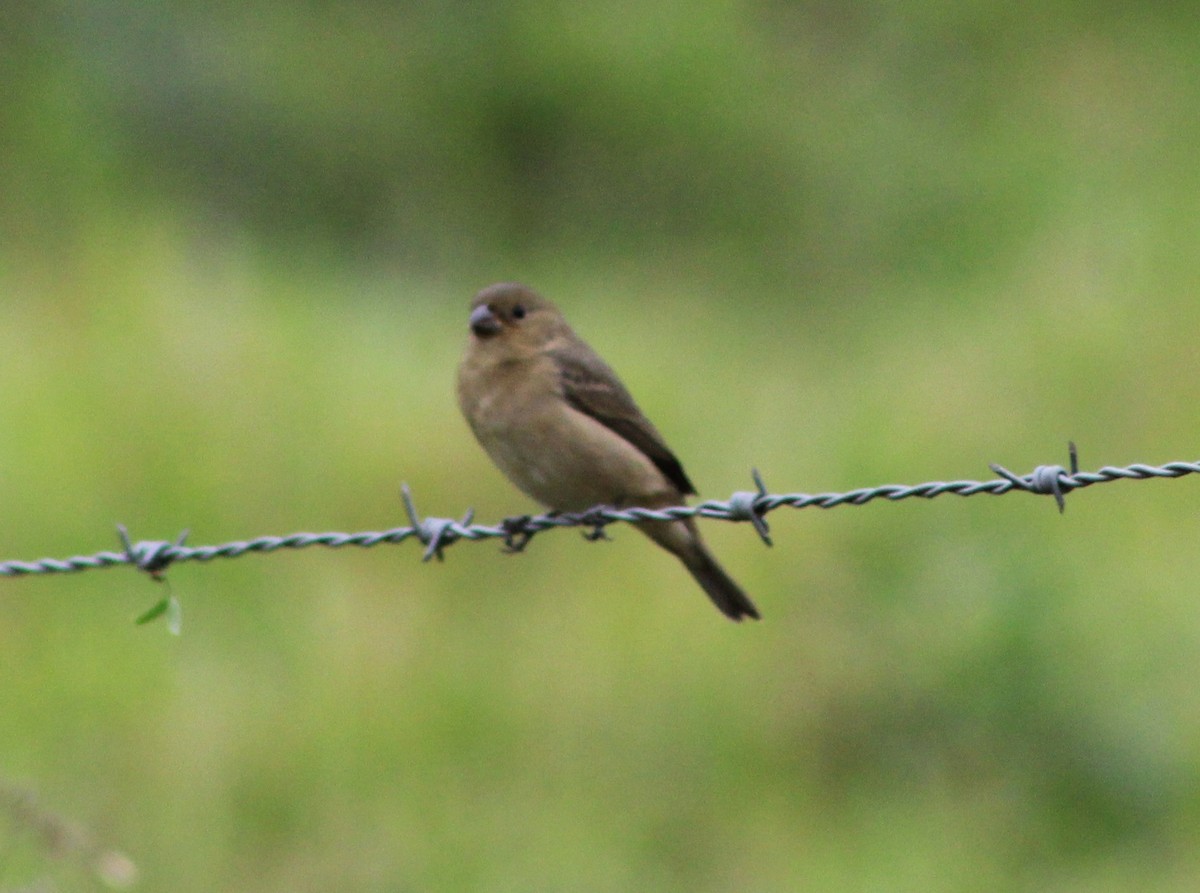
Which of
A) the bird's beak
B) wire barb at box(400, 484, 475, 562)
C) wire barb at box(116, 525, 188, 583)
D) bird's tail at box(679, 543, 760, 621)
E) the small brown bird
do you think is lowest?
wire barb at box(116, 525, 188, 583)

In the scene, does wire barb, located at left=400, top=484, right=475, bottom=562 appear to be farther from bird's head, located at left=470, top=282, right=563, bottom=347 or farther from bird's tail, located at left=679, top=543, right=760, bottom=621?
bird's head, located at left=470, top=282, right=563, bottom=347

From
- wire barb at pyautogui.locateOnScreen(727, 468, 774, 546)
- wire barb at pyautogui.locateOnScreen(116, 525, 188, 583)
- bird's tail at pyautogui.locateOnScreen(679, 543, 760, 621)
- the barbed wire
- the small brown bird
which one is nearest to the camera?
the barbed wire

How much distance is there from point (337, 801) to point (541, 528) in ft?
6.93

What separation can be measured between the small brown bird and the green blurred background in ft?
4.81

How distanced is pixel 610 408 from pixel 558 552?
6.96ft

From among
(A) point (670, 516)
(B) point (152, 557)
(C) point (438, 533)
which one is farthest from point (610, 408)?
(B) point (152, 557)

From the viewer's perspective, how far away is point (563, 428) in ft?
18.6

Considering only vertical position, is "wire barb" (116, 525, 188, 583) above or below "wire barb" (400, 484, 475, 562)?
below

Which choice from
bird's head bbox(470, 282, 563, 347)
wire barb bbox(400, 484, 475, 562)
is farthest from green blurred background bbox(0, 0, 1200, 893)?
bird's head bbox(470, 282, 563, 347)

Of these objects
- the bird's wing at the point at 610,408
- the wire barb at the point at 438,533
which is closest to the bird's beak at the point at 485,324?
the bird's wing at the point at 610,408

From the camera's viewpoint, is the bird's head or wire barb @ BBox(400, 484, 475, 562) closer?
wire barb @ BBox(400, 484, 475, 562)

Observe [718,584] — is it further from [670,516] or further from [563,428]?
[670,516]

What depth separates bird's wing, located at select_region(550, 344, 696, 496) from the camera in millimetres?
5879

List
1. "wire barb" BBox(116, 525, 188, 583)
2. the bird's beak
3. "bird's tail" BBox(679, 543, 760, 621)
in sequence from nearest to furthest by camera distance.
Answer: "wire barb" BBox(116, 525, 188, 583), "bird's tail" BBox(679, 543, 760, 621), the bird's beak
